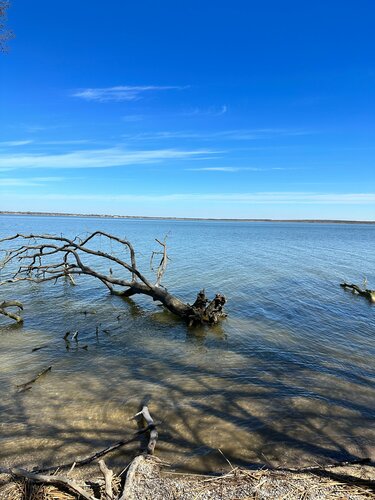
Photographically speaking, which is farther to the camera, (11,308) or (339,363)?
(11,308)

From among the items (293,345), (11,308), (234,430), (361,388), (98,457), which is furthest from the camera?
(11,308)

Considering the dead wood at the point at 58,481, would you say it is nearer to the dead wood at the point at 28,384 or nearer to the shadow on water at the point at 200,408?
the shadow on water at the point at 200,408

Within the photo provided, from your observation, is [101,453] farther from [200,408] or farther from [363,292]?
[363,292]

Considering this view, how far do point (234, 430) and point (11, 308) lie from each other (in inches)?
500

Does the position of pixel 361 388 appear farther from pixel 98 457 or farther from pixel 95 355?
pixel 95 355

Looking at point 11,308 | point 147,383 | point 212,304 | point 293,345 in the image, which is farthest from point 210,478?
point 11,308

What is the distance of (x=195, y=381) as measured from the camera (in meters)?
8.86

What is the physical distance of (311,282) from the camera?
23406 millimetres


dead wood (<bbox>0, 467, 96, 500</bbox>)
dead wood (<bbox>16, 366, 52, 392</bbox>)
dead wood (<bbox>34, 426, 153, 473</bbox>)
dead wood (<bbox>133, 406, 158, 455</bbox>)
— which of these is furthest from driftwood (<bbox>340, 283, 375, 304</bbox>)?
dead wood (<bbox>0, 467, 96, 500</bbox>)

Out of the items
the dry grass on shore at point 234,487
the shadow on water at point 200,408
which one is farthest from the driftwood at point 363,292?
the dry grass on shore at point 234,487

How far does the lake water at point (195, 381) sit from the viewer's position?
6.22 m

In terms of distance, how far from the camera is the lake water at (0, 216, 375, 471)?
622cm

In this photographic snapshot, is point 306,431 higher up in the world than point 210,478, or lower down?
lower down

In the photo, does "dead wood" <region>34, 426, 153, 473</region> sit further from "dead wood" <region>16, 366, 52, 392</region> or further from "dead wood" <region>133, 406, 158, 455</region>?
"dead wood" <region>16, 366, 52, 392</region>
